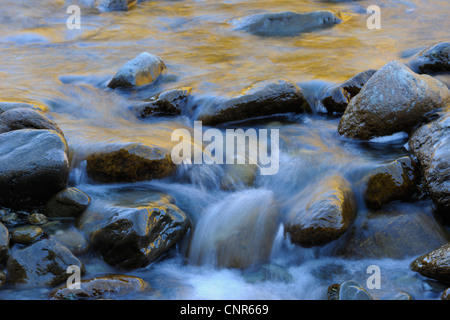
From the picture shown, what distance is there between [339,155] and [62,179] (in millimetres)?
2749

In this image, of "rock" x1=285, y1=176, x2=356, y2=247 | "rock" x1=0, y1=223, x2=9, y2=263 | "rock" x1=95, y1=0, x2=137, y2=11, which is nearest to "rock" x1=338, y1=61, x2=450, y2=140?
"rock" x1=285, y1=176, x2=356, y2=247

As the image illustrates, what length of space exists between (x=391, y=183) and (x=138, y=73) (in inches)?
153

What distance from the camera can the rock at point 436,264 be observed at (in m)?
3.53

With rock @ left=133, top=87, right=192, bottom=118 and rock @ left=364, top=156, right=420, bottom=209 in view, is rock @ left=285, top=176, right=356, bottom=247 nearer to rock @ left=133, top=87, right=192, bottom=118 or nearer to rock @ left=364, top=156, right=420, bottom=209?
rock @ left=364, top=156, right=420, bottom=209

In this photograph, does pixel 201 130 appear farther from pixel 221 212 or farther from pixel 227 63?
pixel 227 63

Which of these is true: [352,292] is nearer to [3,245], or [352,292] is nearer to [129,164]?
[129,164]

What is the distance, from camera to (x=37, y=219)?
410 centimetres

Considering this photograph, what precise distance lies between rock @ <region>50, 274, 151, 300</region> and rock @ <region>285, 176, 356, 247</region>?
52.1 inches

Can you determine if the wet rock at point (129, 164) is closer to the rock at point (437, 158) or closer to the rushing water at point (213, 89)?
the rushing water at point (213, 89)

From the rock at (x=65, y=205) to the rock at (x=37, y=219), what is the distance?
0.07 m

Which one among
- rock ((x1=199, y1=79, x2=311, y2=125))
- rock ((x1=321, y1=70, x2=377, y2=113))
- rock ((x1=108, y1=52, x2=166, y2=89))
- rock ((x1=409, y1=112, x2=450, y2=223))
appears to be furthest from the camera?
rock ((x1=108, y1=52, x2=166, y2=89))

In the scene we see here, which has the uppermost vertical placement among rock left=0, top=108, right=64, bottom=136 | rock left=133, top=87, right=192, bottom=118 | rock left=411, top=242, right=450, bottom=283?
rock left=0, top=108, right=64, bottom=136

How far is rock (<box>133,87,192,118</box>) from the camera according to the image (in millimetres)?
6016
